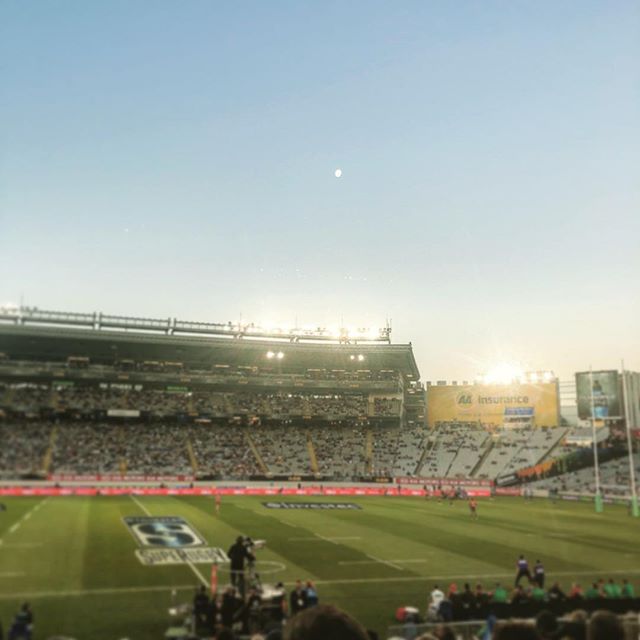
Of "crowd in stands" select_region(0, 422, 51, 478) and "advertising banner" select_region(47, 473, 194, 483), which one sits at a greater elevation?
"crowd in stands" select_region(0, 422, 51, 478)

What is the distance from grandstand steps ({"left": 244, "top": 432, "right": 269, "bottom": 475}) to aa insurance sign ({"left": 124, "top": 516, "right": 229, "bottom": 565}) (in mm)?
7293

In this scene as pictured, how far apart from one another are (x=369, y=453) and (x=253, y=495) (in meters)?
15.7

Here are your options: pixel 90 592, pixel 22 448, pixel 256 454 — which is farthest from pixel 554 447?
pixel 22 448

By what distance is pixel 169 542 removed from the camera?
29609 millimetres

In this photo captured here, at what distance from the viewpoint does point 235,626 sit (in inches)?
658

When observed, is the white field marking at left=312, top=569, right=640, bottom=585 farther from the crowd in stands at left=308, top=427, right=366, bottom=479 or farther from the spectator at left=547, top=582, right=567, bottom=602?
the crowd in stands at left=308, top=427, right=366, bottom=479

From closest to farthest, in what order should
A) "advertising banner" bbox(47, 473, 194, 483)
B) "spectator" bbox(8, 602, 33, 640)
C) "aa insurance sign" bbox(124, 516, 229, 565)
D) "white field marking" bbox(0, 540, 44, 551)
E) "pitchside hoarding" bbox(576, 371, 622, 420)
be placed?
"spectator" bbox(8, 602, 33, 640) → "white field marking" bbox(0, 540, 44, 551) → "advertising banner" bbox(47, 473, 194, 483) → "aa insurance sign" bbox(124, 516, 229, 565) → "pitchside hoarding" bbox(576, 371, 622, 420)

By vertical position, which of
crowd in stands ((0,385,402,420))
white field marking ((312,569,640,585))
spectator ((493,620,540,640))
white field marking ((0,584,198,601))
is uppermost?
crowd in stands ((0,385,402,420))

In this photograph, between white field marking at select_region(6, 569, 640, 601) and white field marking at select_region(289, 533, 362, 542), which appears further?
white field marking at select_region(289, 533, 362, 542)

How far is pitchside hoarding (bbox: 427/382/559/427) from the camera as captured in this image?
281ft

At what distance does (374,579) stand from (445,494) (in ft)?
116

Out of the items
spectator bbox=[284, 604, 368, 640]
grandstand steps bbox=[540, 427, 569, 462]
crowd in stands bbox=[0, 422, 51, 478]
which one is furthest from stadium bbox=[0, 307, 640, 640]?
spectator bbox=[284, 604, 368, 640]

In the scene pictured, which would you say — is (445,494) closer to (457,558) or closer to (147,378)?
(457,558)

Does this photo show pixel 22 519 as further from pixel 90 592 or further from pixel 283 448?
pixel 283 448
